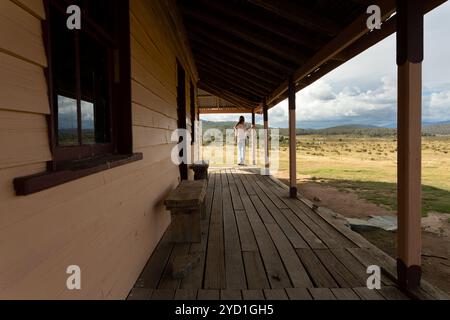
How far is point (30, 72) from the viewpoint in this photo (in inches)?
49.2

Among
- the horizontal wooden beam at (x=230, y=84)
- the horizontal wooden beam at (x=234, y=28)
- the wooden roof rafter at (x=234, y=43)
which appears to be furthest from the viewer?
the horizontal wooden beam at (x=230, y=84)

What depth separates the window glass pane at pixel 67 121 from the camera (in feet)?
5.38

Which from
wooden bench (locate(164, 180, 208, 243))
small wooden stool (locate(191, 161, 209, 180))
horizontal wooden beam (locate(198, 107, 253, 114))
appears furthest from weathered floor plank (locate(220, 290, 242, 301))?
horizontal wooden beam (locate(198, 107, 253, 114))

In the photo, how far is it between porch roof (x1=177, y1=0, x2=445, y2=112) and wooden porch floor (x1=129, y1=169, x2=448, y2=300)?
7.07 ft

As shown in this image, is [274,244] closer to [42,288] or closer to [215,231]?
[215,231]

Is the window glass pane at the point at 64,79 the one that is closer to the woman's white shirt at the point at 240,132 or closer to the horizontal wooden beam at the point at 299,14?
the horizontal wooden beam at the point at 299,14

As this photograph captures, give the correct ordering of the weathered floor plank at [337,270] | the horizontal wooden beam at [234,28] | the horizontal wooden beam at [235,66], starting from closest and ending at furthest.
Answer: the weathered floor plank at [337,270], the horizontal wooden beam at [234,28], the horizontal wooden beam at [235,66]

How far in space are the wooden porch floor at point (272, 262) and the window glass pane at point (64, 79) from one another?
1.37 m

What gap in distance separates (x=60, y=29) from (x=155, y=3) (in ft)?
7.46

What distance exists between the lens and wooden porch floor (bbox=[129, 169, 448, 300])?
2.49 m

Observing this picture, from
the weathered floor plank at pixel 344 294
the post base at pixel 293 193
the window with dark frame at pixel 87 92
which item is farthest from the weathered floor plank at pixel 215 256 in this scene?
the post base at pixel 293 193

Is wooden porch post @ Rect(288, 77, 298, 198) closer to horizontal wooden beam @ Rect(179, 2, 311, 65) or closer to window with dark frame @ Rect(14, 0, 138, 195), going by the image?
horizontal wooden beam @ Rect(179, 2, 311, 65)

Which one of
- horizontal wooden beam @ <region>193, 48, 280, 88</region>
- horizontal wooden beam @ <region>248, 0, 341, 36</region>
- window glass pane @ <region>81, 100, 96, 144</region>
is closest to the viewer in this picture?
window glass pane @ <region>81, 100, 96, 144</region>
